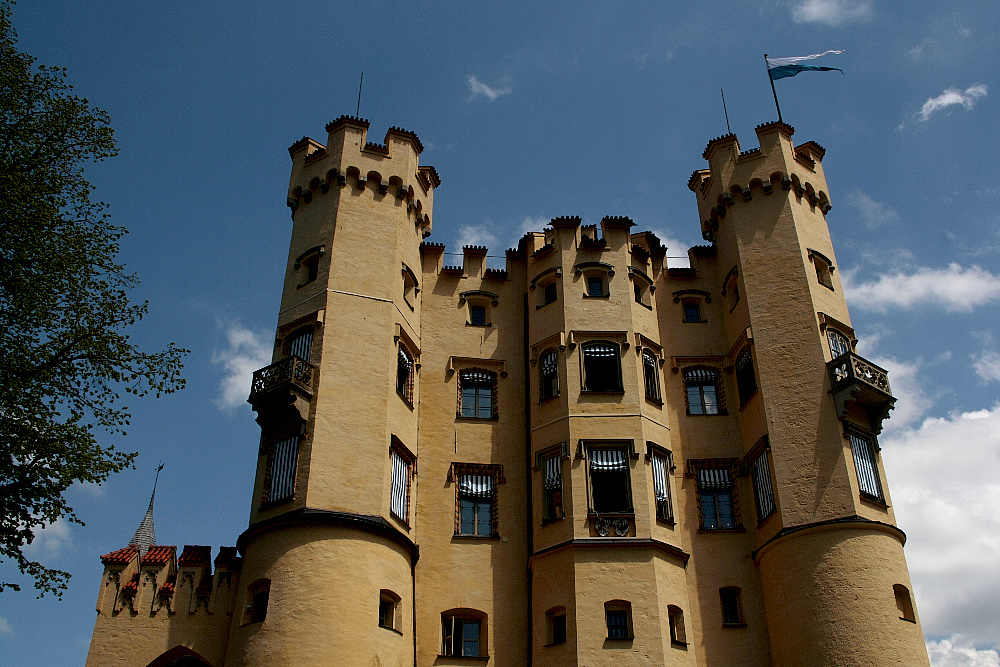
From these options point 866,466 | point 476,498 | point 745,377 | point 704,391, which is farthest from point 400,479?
point 866,466

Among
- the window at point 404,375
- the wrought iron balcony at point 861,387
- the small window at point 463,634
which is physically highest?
the window at point 404,375

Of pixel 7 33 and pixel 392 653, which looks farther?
pixel 392 653

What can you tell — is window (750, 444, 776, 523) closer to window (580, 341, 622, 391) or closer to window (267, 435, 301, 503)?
window (580, 341, 622, 391)

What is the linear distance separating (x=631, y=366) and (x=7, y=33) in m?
22.2

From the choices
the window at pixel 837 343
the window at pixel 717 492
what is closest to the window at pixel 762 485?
the window at pixel 717 492

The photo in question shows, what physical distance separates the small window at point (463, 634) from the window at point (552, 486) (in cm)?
403

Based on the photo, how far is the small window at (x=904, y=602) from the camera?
27.7 m

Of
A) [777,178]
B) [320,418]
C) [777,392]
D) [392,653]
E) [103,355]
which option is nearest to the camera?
[103,355]

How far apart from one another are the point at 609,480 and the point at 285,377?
11320 mm

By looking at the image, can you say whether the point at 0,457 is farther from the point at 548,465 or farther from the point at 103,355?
the point at 548,465

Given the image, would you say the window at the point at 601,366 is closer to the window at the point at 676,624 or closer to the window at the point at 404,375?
the window at the point at 404,375

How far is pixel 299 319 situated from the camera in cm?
3244

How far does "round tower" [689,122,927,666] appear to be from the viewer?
27500mm

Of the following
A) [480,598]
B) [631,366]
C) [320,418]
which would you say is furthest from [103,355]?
[631,366]
